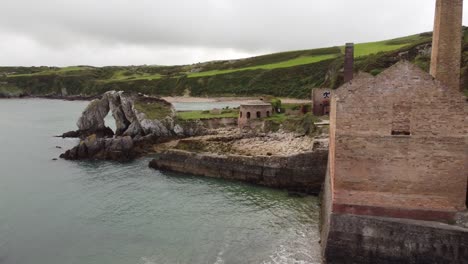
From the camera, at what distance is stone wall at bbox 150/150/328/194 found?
87.0 ft

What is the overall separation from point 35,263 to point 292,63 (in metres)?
91.5

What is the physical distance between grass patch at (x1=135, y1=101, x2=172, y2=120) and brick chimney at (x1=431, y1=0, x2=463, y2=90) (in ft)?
103

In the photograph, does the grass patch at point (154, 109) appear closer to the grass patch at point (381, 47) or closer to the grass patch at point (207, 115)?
the grass patch at point (207, 115)

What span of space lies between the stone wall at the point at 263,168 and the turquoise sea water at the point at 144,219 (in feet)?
3.49

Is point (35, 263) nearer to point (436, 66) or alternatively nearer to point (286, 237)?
point (286, 237)

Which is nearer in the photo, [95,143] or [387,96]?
[387,96]

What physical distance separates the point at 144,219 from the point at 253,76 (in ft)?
274

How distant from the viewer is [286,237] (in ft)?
61.6

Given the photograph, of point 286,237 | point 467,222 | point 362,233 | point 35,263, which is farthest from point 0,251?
point 467,222

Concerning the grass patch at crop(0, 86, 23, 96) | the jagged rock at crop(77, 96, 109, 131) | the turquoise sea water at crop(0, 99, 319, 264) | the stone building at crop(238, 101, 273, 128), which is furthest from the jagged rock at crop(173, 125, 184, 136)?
the grass patch at crop(0, 86, 23, 96)

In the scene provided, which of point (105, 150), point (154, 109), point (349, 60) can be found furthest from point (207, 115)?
point (349, 60)

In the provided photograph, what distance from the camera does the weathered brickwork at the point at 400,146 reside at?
14148mm

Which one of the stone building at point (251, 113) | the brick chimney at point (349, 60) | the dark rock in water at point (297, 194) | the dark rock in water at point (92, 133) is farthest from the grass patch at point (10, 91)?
the dark rock in water at point (297, 194)

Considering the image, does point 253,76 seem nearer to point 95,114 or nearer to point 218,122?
point 95,114
